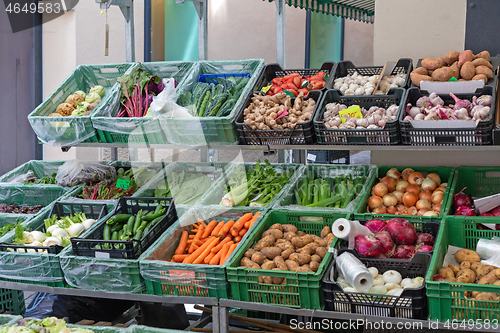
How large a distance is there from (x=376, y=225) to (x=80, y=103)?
8.36 feet

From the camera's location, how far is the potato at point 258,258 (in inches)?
107

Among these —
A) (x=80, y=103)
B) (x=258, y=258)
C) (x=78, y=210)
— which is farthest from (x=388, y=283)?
(x=80, y=103)

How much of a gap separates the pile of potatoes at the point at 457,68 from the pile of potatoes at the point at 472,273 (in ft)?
3.82

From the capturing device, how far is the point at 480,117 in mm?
2729

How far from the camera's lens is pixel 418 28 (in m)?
3.65

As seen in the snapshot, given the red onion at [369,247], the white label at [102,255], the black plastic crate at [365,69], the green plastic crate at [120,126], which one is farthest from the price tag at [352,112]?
the white label at [102,255]

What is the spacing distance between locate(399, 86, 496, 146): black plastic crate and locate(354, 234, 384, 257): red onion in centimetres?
Answer: 63

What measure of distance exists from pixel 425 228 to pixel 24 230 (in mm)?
2758

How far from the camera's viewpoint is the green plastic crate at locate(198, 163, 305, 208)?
349 cm

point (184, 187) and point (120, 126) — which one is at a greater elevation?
point (120, 126)

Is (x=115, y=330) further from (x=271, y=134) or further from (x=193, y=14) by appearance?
(x=193, y=14)

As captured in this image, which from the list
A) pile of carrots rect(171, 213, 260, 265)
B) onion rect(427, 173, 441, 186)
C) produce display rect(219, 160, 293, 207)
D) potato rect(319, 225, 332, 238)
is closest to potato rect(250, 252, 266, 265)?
pile of carrots rect(171, 213, 260, 265)

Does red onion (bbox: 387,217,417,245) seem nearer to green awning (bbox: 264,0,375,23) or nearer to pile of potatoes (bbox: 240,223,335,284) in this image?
pile of potatoes (bbox: 240,223,335,284)

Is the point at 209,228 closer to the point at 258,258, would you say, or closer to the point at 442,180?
the point at 258,258
